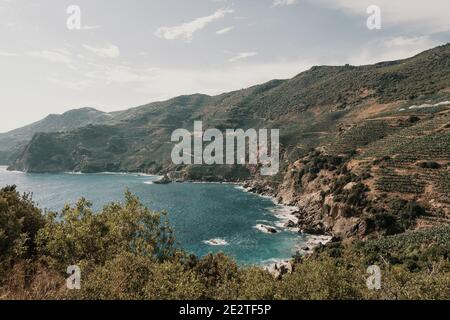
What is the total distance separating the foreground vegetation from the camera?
94.4ft

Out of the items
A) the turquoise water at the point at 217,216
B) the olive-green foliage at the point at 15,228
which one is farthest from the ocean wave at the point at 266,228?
the olive-green foliage at the point at 15,228

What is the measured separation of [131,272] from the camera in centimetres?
3161

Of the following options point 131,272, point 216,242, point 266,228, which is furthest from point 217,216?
point 131,272

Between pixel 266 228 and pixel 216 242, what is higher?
pixel 266 228

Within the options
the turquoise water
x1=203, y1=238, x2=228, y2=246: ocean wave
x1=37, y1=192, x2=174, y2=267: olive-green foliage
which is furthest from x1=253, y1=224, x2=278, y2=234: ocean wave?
x1=37, y1=192, x2=174, y2=267: olive-green foliage

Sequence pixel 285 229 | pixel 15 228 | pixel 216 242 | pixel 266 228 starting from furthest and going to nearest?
pixel 285 229
pixel 266 228
pixel 216 242
pixel 15 228

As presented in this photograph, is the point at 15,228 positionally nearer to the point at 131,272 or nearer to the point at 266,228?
the point at 131,272

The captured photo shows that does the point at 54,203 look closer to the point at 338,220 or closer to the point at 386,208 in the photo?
the point at 338,220

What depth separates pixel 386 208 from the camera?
95250 mm

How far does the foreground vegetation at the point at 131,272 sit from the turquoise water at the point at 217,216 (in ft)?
124

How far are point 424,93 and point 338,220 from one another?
107m

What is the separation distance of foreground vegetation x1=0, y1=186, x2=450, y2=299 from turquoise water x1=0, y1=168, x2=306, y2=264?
124 ft

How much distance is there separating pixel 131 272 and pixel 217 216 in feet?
338

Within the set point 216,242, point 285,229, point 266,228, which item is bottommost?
point 216,242
